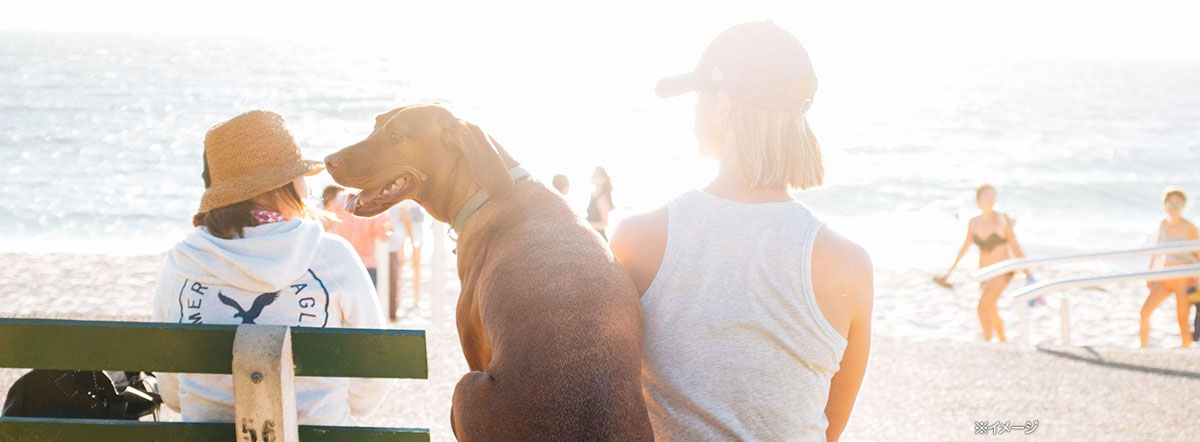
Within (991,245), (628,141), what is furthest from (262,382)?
(628,141)

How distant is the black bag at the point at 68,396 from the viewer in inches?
118

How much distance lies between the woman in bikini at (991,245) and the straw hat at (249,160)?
359 inches

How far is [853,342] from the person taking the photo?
2566 mm

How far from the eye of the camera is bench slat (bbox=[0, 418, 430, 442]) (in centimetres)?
258

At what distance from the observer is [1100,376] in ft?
25.0

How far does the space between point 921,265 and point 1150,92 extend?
74.0 m

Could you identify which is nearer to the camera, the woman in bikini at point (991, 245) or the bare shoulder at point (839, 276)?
the bare shoulder at point (839, 276)

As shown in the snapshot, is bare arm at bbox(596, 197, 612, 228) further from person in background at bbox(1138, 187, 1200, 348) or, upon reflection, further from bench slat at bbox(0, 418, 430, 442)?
bench slat at bbox(0, 418, 430, 442)

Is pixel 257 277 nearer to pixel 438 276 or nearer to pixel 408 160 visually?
pixel 408 160

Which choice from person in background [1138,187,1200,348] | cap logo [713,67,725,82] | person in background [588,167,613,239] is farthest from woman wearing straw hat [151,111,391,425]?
person in background [1138,187,1200,348]

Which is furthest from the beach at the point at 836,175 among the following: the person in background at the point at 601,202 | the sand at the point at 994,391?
the person in background at the point at 601,202

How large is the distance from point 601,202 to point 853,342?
8.95m

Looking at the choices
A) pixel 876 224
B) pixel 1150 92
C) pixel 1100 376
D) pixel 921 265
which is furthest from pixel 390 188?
pixel 1150 92

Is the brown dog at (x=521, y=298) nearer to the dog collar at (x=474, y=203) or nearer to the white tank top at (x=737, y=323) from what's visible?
the dog collar at (x=474, y=203)
